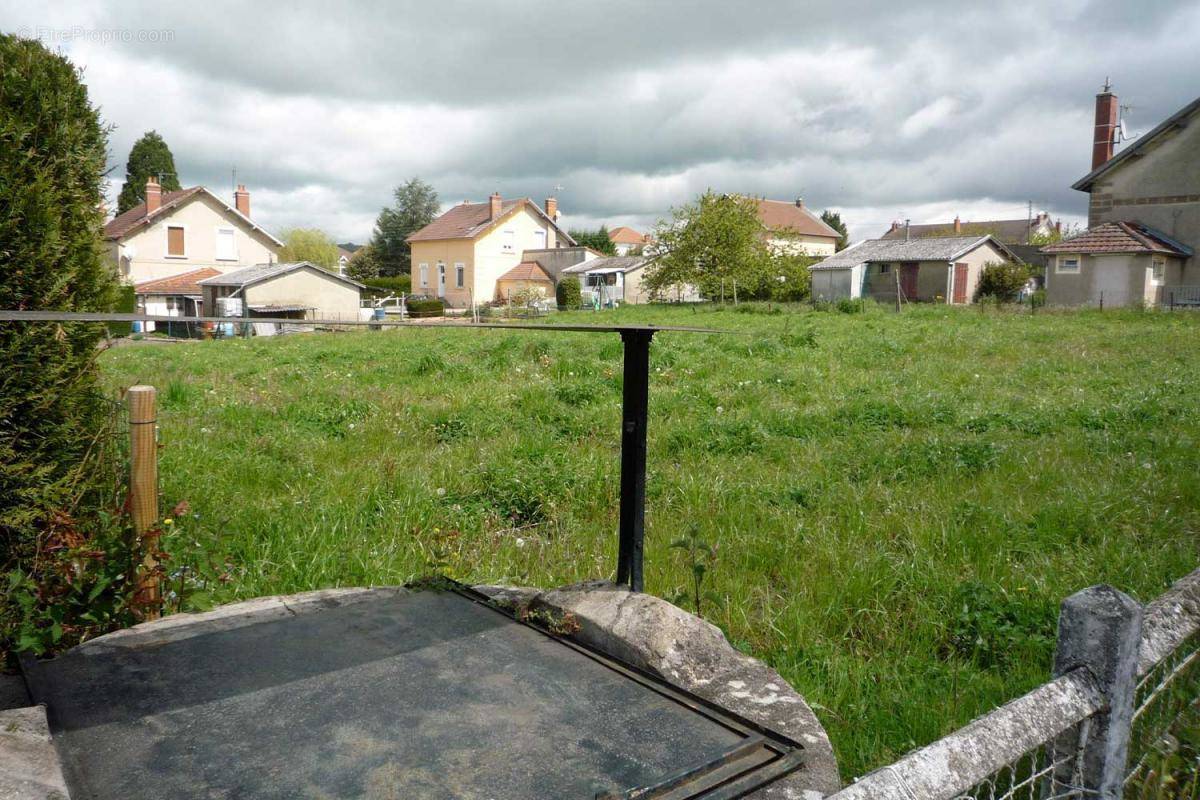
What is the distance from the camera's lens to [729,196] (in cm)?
4325

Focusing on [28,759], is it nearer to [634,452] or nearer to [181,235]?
[634,452]

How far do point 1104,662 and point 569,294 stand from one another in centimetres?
4796

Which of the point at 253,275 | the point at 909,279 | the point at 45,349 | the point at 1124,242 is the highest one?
the point at 1124,242

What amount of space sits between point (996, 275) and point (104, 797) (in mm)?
50921

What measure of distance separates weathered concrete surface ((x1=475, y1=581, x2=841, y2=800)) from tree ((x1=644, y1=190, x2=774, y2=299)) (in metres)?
38.6

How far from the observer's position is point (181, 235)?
44438 millimetres

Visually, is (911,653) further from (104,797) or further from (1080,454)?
(1080,454)

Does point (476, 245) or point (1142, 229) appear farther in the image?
point (476, 245)

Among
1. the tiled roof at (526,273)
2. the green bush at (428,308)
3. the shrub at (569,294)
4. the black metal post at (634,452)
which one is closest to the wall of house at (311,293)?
the green bush at (428,308)


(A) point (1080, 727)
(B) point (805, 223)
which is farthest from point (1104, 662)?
(B) point (805, 223)

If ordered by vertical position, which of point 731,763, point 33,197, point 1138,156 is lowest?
point 731,763

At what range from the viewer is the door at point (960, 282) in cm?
4741

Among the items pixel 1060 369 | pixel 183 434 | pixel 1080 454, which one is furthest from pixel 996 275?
pixel 183 434

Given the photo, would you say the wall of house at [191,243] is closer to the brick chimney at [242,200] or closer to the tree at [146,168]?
the brick chimney at [242,200]
